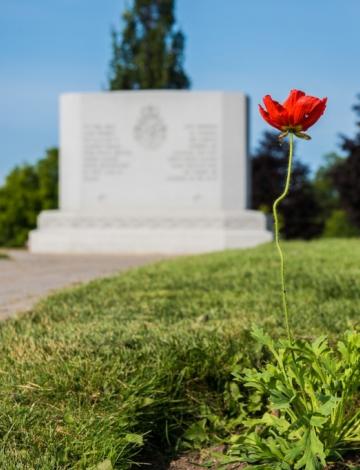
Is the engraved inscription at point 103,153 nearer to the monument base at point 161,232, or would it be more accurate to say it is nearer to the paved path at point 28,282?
the monument base at point 161,232

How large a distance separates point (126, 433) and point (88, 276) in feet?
18.1

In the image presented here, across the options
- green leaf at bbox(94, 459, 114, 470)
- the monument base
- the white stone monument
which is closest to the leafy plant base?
green leaf at bbox(94, 459, 114, 470)

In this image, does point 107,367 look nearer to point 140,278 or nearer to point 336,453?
point 336,453

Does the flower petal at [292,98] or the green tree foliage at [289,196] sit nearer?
the flower petal at [292,98]

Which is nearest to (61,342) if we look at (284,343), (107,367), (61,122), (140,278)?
(107,367)

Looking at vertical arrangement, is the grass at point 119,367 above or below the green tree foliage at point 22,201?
below

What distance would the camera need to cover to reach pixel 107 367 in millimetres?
2705

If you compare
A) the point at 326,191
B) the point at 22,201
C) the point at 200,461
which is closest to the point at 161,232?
the point at 22,201

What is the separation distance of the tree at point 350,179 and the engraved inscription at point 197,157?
8.26 m

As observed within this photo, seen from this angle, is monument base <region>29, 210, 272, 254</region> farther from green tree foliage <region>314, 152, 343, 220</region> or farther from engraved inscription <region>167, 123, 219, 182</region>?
green tree foliage <region>314, 152, 343, 220</region>

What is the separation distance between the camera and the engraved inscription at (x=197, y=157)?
16.2 metres

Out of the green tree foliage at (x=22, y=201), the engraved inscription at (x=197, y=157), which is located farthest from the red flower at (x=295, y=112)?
the green tree foliage at (x=22, y=201)

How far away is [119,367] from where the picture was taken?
2693 mm

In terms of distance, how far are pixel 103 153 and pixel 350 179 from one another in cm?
991
